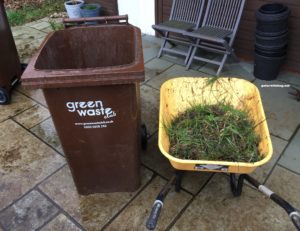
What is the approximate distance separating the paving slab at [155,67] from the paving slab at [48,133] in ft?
4.90

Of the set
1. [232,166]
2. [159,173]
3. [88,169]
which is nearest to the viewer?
[232,166]

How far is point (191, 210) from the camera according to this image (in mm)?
2426

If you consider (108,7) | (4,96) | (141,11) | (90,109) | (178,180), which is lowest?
(4,96)

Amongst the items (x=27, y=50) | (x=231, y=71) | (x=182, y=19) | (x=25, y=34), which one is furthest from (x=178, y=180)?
(x=25, y=34)

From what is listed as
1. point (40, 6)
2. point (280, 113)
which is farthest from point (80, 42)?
point (40, 6)

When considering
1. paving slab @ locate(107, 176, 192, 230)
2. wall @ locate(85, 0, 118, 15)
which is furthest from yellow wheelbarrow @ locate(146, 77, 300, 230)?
wall @ locate(85, 0, 118, 15)

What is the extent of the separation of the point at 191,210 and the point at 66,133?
116cm

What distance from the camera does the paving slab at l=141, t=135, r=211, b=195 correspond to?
8.63 feet

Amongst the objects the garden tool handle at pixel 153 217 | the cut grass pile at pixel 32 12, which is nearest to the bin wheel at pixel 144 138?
the garden tool handle at pixel 153 217

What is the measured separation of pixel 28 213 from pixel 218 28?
335 cm

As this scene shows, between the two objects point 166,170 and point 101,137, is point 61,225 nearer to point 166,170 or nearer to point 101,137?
point 101,137

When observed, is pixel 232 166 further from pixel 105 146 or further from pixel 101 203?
pixel 101 203

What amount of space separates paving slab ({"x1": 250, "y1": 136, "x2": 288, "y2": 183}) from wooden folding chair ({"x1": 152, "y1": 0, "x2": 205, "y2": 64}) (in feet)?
6.36

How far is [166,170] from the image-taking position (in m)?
2.80
